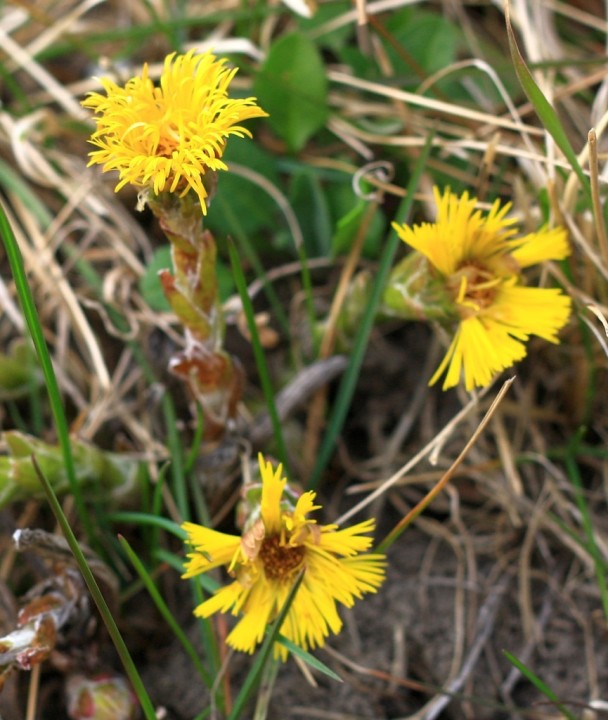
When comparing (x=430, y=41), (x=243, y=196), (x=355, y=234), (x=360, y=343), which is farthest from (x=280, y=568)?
(x=430, y=41)

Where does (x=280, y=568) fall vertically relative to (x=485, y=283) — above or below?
below

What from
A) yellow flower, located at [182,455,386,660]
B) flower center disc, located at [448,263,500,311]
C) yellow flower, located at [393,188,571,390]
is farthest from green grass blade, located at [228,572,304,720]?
flower center disc, located at [448,263,500,311]

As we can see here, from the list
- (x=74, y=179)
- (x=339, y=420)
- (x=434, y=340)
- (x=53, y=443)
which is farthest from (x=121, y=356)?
(x=434, y=340)

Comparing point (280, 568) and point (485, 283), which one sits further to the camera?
point (485, 283)

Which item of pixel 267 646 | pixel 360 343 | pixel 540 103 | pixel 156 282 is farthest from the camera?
pixel 156 282

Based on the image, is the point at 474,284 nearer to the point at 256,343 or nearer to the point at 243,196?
the point at 256,343
